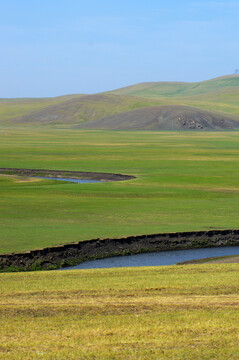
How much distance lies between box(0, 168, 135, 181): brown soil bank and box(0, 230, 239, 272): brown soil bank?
98.1ft

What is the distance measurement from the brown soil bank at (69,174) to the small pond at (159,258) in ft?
102

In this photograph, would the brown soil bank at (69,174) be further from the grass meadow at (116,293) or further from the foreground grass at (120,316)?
the foreground grass at (120,316)

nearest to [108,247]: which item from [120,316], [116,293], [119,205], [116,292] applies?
[116,292]

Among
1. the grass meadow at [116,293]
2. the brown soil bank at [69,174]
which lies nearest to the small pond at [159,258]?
the grass meadow at [116,293]

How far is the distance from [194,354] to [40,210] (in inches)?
1043

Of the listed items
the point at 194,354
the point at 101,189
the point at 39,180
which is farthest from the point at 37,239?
the point at 39,180

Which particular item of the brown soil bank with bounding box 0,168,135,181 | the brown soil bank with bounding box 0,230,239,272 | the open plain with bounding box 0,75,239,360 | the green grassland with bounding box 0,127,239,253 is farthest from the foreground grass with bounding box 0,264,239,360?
the brown soil bank with bounding box 0,168,135,181

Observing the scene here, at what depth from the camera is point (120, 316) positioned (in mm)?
13891

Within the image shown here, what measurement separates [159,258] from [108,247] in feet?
8.35

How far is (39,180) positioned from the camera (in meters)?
57.2

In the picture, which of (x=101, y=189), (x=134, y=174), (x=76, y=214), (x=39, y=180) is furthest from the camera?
(x=134, y=174)

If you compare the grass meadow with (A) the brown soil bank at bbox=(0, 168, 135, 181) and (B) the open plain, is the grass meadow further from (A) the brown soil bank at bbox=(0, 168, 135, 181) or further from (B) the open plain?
(A) the brown soil bank at bbox=(0, 168, 135, 181)

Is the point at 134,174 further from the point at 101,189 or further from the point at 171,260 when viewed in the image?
the point at 171,260

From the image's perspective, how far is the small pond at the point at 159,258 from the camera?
25.5 m
